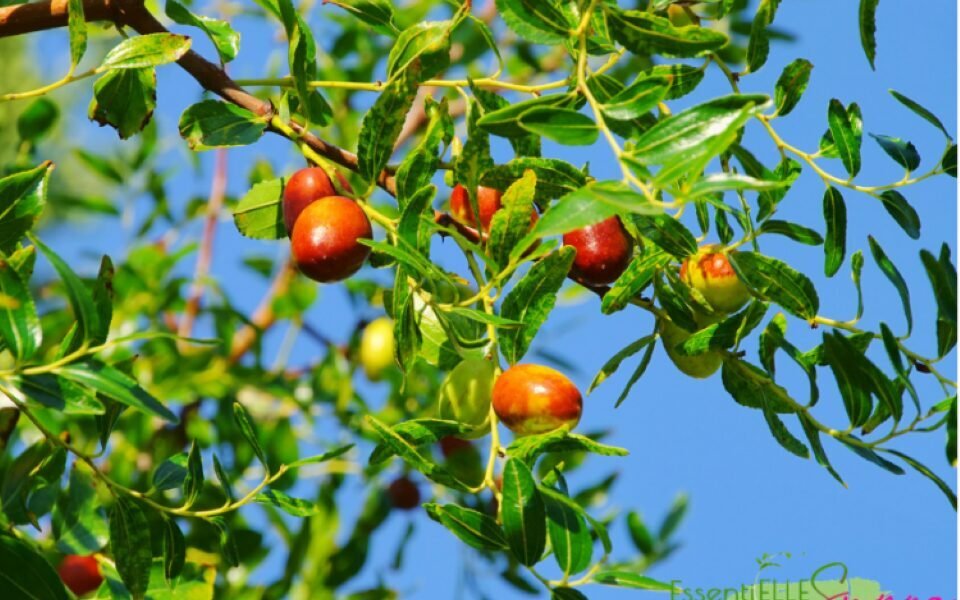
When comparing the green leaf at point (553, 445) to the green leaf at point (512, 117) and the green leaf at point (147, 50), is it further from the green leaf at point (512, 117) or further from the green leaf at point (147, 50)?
the green leaf at point (147, 50)

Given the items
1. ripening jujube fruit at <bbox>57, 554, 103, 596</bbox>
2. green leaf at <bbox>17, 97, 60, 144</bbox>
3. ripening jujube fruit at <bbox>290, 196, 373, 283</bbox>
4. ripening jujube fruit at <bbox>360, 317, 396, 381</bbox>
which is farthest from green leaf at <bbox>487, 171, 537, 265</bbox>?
ripening jujube fruit at <bbox>360, 317, 396, 381</bbox>

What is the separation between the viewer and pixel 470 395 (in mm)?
1287

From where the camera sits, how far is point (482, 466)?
2604 mm

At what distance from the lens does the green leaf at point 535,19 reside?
1122mm

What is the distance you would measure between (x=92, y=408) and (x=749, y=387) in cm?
66

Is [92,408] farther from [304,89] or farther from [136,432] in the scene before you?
[136,432]

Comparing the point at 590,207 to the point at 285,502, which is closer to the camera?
the point at 590,207

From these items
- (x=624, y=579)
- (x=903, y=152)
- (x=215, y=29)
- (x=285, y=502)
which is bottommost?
(x=285, y=502)

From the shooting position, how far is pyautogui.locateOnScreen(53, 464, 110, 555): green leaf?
170cm

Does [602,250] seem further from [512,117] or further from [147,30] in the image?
[147,30]

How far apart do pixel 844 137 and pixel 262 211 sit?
2.15 feet

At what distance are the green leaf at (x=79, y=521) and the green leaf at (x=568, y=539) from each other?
0.73 m

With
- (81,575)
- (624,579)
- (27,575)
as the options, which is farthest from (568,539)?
(81,575)

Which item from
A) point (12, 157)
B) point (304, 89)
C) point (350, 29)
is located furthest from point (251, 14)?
point (304, 89)
